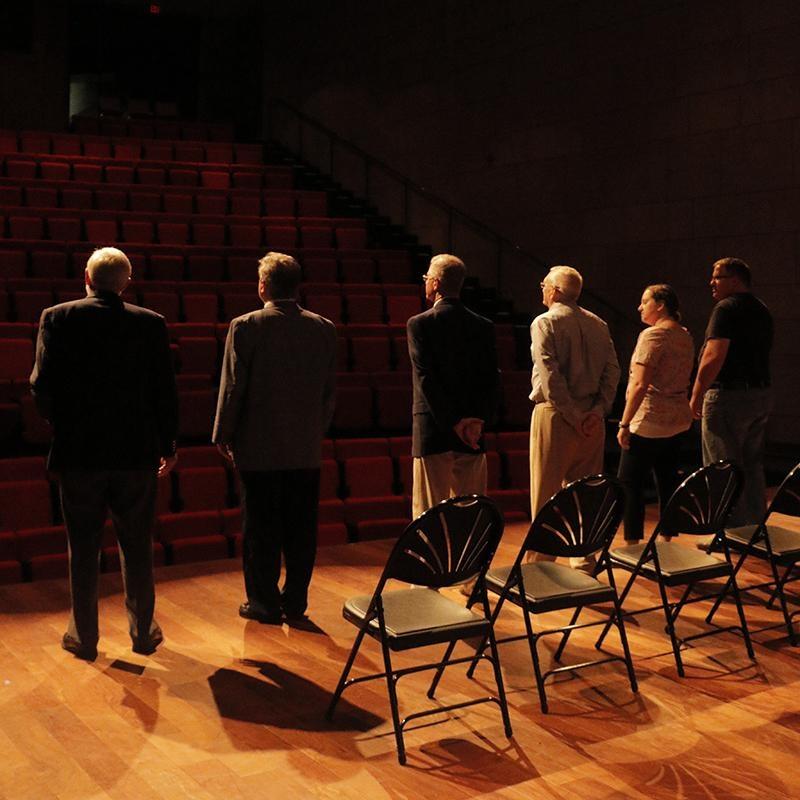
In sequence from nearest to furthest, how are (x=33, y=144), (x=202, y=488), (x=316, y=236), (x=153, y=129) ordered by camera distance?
(x=202, y=488), (x=316, y=236), (x=33, y=144), (x=153, y=129)

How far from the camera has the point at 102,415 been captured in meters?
3.23

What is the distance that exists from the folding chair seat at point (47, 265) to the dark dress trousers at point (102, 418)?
414cm

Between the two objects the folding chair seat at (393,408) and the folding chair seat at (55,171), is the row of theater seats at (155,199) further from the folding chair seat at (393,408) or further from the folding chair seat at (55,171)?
the folding chair seat at (393,408)

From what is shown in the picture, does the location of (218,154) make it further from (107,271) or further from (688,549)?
(688,549)

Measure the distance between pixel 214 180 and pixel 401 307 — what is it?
337 cm

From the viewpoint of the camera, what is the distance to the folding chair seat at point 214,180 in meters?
10.1

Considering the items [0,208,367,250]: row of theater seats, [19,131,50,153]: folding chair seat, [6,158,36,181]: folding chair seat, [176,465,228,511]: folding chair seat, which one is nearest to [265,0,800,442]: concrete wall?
[0,208,367,250]: row of theater seats

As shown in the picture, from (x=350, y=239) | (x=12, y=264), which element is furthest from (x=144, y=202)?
(x=12, y=264)

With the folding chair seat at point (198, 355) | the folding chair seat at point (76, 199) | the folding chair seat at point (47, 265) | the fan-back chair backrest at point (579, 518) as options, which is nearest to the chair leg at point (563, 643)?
the fan-back chair backrest at point (579, 518)

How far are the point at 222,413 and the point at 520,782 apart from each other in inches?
64.0

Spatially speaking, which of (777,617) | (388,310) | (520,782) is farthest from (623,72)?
(520,782)

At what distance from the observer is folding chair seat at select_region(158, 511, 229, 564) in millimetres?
4648

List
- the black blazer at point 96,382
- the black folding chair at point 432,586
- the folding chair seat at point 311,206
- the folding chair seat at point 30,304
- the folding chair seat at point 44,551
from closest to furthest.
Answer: the black folding chair at point 432,586
the black blazer at point 96,382
the folding chair seat at point 44,551
the folding chair seat at point 30,304
the folding chair seat at point 311,206

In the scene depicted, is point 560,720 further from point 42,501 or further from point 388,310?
point 388,310
